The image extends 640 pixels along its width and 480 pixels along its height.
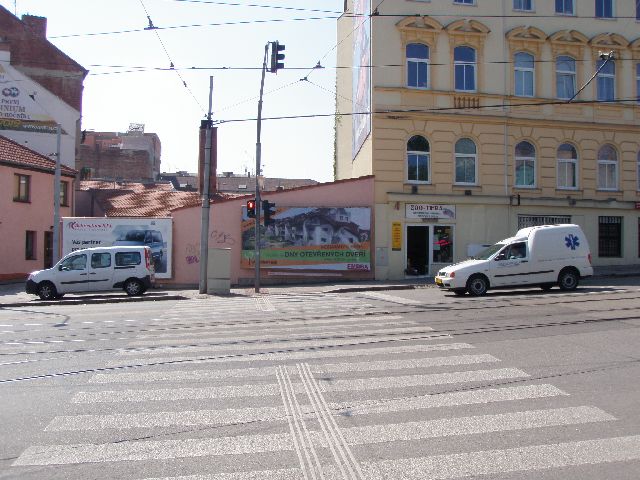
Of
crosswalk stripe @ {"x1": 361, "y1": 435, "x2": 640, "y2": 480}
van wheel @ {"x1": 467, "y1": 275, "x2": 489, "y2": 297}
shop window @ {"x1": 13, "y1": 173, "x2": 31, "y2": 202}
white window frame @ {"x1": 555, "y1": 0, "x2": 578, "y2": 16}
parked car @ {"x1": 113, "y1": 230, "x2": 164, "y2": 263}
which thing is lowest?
crosswalk stripe @ {"x1": 361, "y1": 435, "x2": 640, "y2": 480}

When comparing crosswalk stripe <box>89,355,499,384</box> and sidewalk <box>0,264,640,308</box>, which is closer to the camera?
crosswalk stripe <box>89,355,499,384</box>

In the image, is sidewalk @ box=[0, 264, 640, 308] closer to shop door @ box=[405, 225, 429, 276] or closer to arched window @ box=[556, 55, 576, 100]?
shop door @ box=[405, 225, 429, 276]

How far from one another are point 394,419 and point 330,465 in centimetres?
139

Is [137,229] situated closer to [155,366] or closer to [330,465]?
Answer: [155,366]

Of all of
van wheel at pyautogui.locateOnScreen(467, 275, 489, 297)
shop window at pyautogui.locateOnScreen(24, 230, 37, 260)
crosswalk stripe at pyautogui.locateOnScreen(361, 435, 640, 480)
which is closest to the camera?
crosswalk stripe at pyautogui.locateOnScreen(361, 435, 640, 480)

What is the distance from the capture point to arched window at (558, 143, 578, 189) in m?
28.9

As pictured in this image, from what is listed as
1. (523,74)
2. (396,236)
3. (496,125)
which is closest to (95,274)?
(396,236)

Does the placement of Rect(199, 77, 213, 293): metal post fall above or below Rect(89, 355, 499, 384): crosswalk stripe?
above

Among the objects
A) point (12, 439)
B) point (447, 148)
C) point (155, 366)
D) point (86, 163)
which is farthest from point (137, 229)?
point (86, 163)

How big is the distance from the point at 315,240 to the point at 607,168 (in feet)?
44.6

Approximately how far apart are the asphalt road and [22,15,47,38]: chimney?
36105mm

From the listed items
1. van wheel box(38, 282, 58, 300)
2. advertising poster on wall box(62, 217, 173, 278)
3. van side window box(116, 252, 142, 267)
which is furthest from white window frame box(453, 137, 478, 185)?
van wheel box(38, 282, 58, 300)

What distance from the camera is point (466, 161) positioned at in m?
28.1

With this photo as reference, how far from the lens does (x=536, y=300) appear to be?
17.1 metres
